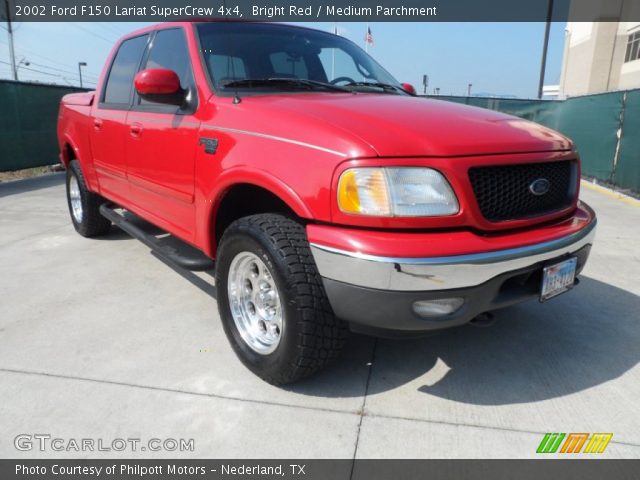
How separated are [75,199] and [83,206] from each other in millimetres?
449

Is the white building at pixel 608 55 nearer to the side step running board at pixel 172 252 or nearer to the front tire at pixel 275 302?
the side step running board at pixel 172 252

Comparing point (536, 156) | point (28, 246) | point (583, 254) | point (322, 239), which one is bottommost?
point (28, 246)

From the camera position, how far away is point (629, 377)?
2674 millimetres

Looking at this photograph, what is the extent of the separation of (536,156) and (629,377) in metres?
1.34

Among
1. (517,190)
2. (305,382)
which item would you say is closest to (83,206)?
(305,382)

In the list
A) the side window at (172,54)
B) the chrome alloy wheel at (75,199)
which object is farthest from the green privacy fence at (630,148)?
the chrome alloy wheel at (75,199)

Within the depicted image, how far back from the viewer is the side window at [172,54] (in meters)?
3.08

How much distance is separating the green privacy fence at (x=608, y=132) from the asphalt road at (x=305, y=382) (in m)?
5.73

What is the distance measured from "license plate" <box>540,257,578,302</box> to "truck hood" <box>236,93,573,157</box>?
0.56 metres

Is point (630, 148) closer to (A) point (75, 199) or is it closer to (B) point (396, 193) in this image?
(B) point (396, 193)

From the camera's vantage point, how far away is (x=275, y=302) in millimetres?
2523
